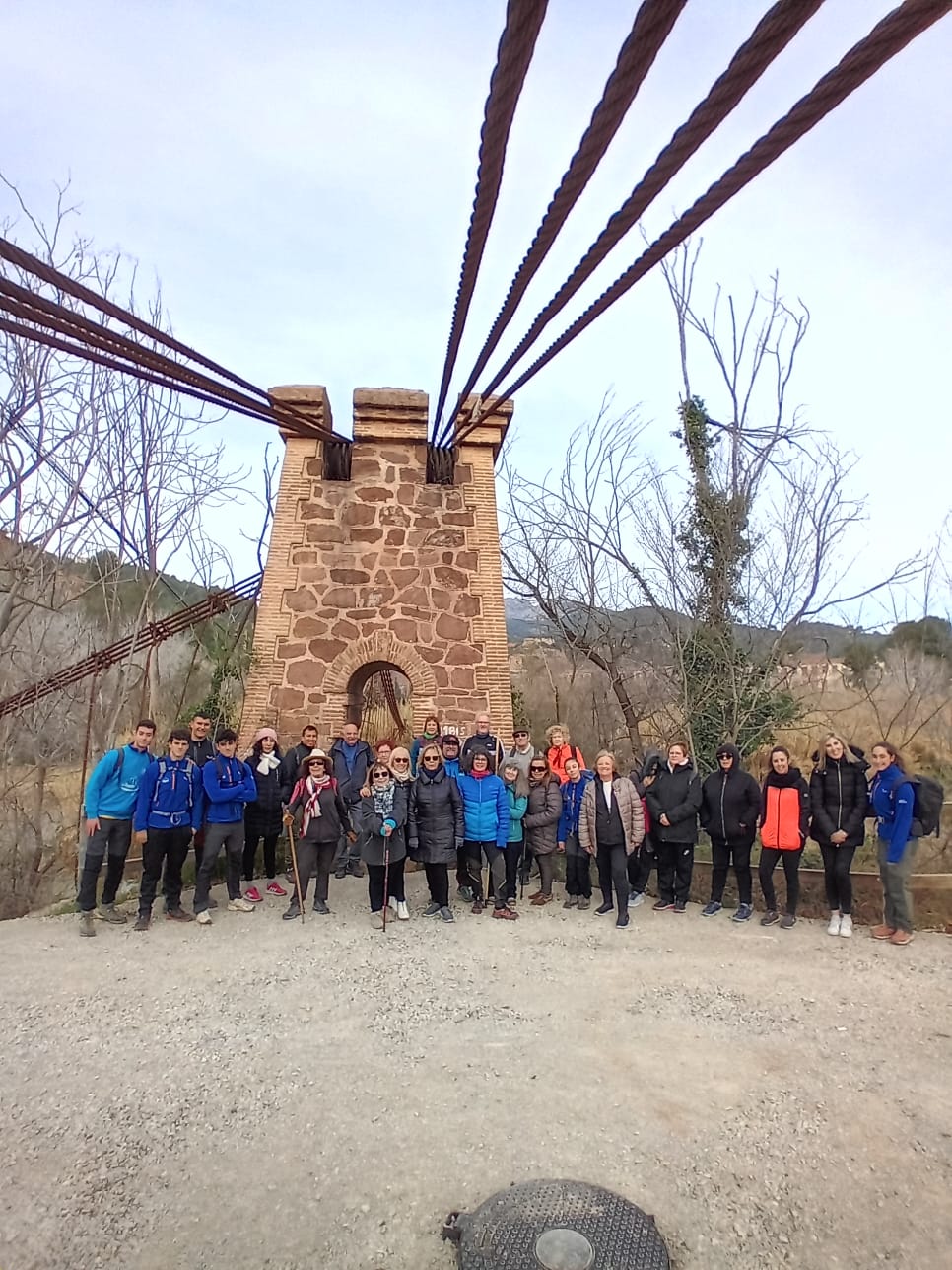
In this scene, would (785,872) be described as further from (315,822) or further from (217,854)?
(217,854)

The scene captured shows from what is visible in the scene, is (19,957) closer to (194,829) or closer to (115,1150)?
(194,829)

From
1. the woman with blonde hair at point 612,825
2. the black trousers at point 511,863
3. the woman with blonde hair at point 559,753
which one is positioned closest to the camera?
the woman with blonde hair at point 612,825

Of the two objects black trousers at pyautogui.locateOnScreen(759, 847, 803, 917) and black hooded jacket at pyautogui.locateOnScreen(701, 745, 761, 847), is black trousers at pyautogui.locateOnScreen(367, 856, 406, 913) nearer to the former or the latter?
black hooded jacket at pyautogui.locateOnScreen(701, 745, 761, 847)

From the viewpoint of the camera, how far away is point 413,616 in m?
8.82

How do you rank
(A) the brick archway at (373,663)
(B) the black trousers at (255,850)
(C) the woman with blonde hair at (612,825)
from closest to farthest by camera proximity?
(C) the woman with blonde hair at (612,825) → (B) the black trousers at (255,850) → (A) the brick archway at (373,663)

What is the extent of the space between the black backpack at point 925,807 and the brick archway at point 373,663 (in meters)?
4.89

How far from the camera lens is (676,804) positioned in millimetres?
6688

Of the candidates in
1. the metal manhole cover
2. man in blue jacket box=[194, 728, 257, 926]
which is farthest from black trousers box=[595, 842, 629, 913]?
the metal manhole cover

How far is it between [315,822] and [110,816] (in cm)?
164

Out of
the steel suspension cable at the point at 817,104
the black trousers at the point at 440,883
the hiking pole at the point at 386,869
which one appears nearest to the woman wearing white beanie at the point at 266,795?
the hiking pole at the point at 386,869

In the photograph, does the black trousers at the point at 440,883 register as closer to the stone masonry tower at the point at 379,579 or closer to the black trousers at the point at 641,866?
the black trousers at the point at 641,866

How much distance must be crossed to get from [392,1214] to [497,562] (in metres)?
7.08

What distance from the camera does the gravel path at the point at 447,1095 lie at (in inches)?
104

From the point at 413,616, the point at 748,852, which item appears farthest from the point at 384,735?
the point at 748,852
